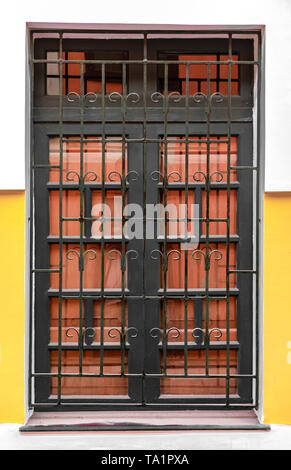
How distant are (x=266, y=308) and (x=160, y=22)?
8.56ft

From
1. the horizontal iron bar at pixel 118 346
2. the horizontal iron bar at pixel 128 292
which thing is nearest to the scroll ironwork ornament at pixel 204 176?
the horizontal iron bar at pixel 128 292

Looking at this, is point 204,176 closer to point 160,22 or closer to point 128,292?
point 128,292

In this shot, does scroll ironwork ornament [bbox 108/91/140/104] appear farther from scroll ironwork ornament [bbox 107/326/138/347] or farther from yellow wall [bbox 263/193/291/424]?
scroll ironwork ornament [bbox 107/326/138/347]

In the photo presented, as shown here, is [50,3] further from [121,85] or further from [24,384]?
[24,384]

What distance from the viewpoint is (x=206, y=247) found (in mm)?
4613

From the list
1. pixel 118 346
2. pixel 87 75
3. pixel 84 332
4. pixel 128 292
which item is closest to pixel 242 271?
pixel 128 292

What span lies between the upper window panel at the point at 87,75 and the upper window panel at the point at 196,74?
1.32 feet

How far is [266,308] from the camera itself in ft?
14.8

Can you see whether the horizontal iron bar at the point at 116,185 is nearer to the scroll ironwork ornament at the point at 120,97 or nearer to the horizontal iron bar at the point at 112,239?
the horizontal iron bar at the point at 112,239

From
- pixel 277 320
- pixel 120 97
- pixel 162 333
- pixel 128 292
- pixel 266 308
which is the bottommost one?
pixel 162 333

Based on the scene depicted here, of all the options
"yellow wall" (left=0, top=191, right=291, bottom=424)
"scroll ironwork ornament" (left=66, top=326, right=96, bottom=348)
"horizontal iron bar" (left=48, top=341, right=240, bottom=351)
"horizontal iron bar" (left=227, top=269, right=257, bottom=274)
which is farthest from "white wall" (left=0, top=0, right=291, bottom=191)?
"horizontal iron bar" (left=48, top=341, right=240, bottom=351)

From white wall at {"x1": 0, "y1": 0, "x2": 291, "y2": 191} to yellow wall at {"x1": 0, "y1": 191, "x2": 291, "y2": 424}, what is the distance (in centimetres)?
24

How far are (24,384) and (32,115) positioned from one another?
2360 millimetres

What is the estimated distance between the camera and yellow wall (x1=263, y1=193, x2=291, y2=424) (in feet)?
14.7
